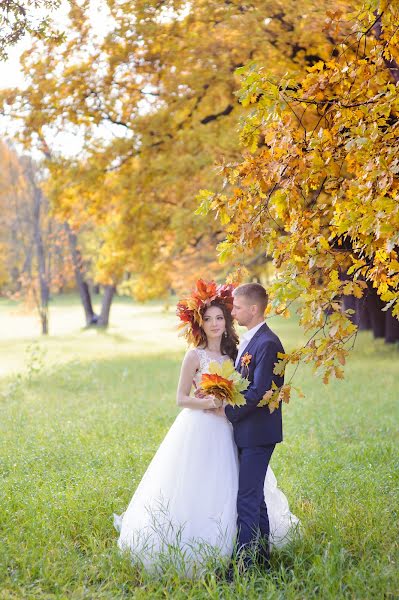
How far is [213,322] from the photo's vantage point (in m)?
5.37

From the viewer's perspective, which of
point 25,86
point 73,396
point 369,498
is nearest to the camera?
point 369,498

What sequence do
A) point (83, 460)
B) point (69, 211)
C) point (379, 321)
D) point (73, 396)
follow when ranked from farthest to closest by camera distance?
point (379, 321), point (69, 211), point (73, 396), point (83, 460)

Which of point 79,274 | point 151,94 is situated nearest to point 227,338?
point 151,94

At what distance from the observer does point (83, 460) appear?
25.8 feet

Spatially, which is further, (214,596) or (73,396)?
(73,396)

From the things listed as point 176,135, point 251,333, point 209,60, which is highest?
point 209,60

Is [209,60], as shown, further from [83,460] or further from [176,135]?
[83,460]

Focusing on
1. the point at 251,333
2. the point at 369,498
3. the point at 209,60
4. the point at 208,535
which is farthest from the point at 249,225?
the point at 209,60

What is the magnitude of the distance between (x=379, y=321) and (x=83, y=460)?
18.3 meters

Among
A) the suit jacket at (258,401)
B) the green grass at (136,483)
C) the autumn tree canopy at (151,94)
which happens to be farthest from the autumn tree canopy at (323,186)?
the autumn tree canopy at (151,94)

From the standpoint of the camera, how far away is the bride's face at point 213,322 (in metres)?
5.38

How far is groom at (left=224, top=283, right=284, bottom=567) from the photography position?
4.81 m

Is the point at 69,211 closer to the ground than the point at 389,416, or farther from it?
farther from it

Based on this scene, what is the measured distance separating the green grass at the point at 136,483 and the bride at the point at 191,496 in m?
0.16
